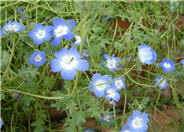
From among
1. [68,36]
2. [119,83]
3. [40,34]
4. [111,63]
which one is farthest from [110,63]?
[40,34]

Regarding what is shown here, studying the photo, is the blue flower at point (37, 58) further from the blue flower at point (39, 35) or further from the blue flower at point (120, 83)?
the blue flower at point (120, 83)

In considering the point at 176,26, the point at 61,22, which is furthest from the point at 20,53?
the point at 176,26

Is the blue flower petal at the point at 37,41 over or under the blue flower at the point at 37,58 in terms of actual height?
over

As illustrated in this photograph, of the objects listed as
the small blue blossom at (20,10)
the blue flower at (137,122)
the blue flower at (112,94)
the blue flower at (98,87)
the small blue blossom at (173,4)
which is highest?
the small blue blossom at (173,4)

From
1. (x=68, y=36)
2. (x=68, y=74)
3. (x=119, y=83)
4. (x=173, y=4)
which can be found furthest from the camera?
(x=173, y=4)

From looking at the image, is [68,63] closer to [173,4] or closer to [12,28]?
[12,28]

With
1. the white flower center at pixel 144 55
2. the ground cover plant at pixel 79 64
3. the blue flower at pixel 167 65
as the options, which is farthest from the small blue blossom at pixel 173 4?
the white flower center at pixel 144 55
